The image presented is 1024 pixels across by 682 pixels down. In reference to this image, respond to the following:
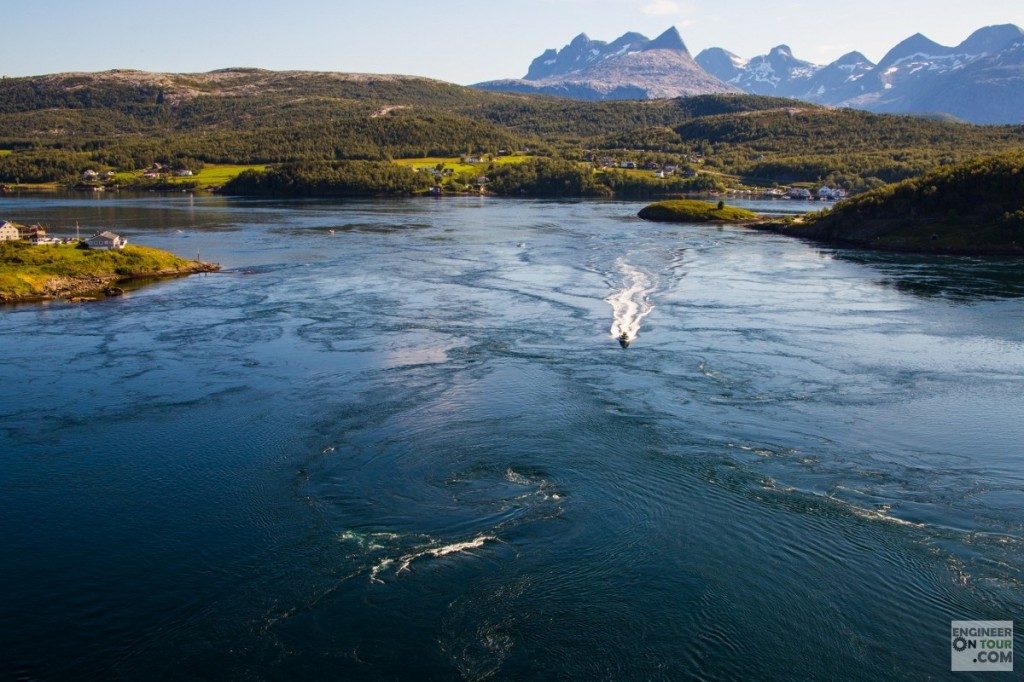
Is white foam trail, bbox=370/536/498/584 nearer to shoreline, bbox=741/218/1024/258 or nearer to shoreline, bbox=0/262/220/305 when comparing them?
shoreline, bbox=0/262/220/305

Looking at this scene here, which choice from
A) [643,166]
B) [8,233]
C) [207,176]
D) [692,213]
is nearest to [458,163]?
[643,166]

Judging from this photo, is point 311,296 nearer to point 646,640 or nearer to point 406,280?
point 406,280

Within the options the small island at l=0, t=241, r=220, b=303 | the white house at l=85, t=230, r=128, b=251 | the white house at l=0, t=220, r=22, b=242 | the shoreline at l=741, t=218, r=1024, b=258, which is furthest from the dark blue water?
the shoreline at l=741, t=218, r=1024, b=258

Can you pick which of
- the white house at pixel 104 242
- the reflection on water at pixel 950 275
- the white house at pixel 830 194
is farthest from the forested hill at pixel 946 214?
the white house at pixel 104 242

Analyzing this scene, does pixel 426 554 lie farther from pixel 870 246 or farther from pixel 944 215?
pixel 944 215

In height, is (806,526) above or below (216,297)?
below

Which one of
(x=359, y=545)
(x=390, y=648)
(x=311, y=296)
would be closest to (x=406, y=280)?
(x=311, y=296)

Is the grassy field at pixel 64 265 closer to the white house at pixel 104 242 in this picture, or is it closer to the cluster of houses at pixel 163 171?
the white house at pixel 104 242
